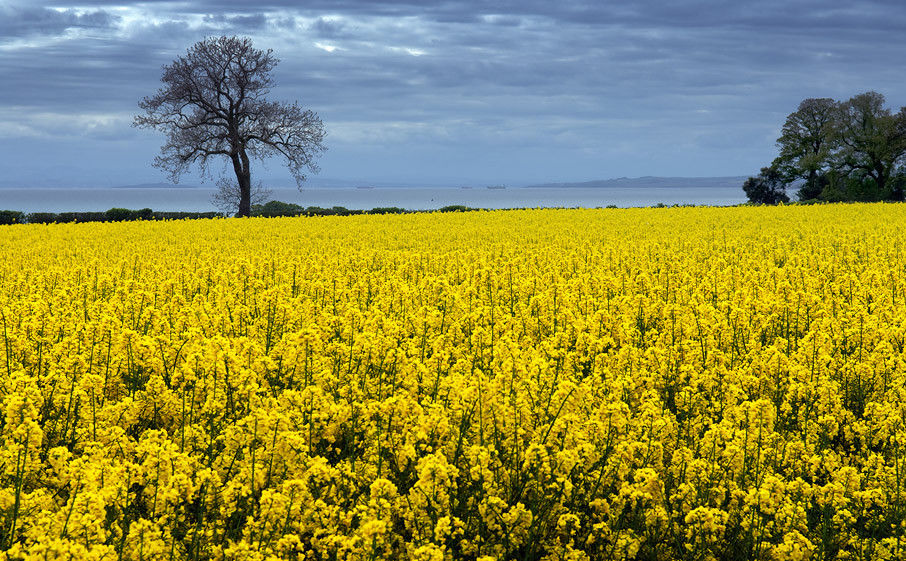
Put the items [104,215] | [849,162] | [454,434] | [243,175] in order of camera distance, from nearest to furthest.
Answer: [454,434], [104,215], [243,175], [849,162]

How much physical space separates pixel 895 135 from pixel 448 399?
75889 millimetres

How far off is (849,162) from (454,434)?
241 ft

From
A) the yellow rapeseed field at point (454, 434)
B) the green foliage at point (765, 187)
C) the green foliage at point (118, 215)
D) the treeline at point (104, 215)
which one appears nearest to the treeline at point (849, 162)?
the green foliage at point (765, 187)

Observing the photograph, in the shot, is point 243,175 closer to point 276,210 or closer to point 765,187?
point 276,210

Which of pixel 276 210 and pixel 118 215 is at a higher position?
pixel 276 210

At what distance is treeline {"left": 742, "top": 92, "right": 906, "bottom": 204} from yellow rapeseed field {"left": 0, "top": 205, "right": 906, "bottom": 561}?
216 feet

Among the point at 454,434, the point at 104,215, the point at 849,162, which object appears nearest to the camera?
the point at 454,434

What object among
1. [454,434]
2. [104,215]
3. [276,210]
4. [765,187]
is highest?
[765,187]

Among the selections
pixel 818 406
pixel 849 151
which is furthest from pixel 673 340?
pixel 849 151

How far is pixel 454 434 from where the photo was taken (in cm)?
491

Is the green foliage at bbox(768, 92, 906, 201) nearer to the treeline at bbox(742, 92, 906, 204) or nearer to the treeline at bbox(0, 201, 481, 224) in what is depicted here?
the treeline at bbox(742, 92, 906, 204)

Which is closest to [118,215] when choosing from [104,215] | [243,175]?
[104,215]

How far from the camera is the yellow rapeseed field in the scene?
13.4 feet

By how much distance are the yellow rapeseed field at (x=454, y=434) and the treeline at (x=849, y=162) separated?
216ft
